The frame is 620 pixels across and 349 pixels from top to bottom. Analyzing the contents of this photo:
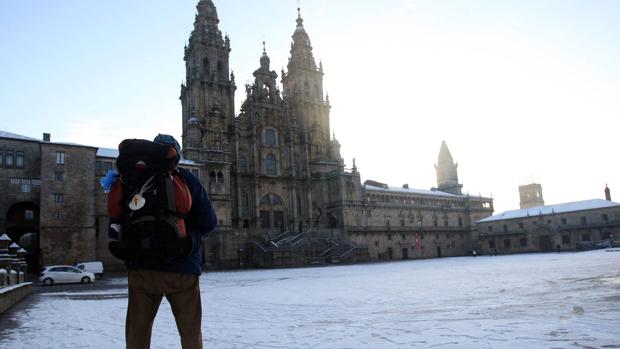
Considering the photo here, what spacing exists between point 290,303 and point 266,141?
189 feet

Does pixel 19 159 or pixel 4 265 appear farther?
pixel 19 159

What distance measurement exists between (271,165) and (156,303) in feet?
218

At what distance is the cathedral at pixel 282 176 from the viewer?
5959cm

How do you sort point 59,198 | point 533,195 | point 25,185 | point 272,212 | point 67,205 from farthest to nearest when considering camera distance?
point 533,195, point 272,212, point 25,185, point 67,205, point 59,198

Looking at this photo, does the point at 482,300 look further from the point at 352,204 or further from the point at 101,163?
the point at 352,204

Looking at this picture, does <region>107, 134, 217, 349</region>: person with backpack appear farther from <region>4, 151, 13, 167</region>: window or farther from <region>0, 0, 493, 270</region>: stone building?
<region>4, 151, 13, 167</region>: window

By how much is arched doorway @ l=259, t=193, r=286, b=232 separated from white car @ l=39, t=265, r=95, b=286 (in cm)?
3458

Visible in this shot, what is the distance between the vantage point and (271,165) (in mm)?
71125

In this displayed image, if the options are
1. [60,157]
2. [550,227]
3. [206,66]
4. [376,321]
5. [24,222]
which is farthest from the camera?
[550,227]

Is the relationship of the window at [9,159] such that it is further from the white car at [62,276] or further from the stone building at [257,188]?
the white car at [62,276]

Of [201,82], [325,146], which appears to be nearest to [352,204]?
[325,146]

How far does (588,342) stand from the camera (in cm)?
720

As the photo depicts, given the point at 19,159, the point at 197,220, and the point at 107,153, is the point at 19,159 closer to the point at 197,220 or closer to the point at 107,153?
the point at 107,153

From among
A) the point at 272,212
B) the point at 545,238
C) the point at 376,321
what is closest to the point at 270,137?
the point at 272,212
